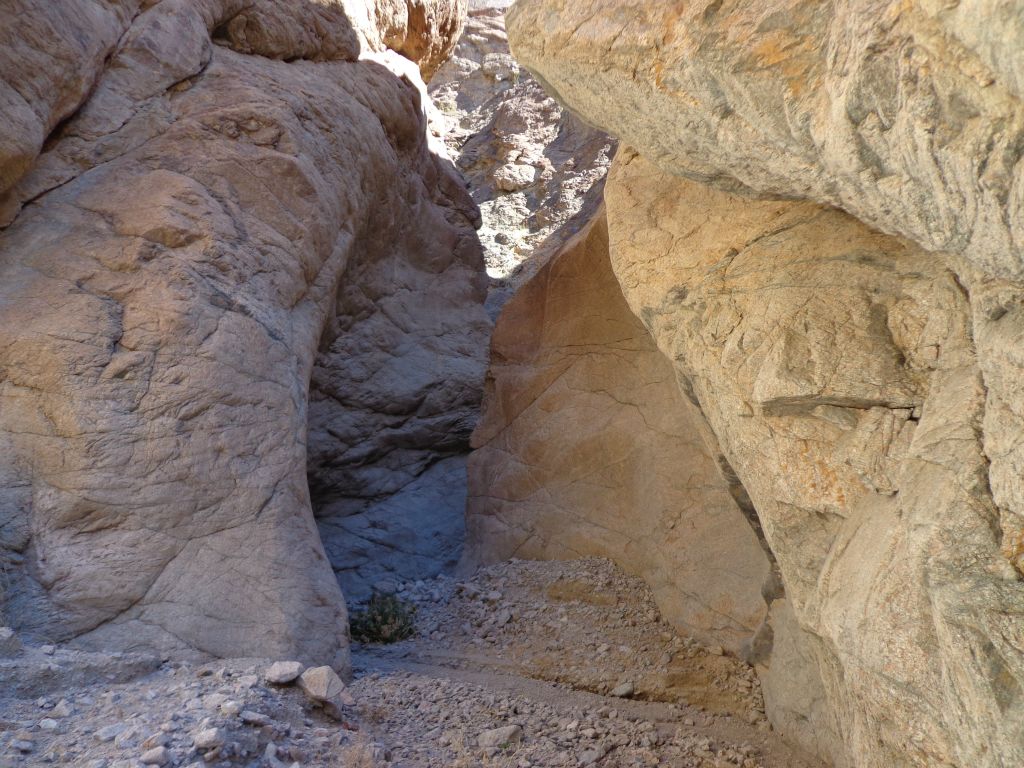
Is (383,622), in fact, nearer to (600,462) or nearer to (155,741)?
(600,462)

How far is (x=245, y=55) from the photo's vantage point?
6.25 metres

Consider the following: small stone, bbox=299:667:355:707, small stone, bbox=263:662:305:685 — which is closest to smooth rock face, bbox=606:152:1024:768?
small stone, bbox=299:667:355:707

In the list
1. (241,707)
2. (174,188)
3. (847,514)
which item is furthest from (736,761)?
(174,188)

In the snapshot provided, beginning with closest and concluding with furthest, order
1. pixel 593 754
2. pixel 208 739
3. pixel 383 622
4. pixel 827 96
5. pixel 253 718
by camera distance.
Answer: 1. pixel 827 96
2. pixel 208 739
3. pixel 253 718
4. pixel 593 754
5. pixel 383 622

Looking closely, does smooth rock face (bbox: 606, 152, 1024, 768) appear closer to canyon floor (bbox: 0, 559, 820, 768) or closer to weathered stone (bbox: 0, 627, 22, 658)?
canyon floor (bbox: 0, 559, 820, 768)

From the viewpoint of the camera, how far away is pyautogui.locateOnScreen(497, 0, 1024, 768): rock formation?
1917mm

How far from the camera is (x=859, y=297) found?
3107 millimetres

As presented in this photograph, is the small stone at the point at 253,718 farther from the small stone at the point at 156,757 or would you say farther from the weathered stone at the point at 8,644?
the weathered stone at the point at 8,644

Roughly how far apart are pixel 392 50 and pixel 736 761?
24.1 feet

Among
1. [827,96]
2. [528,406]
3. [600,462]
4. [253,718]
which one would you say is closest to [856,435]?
[827,96]

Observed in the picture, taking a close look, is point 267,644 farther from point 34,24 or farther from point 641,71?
point 34,24

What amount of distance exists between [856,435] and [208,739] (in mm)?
2763

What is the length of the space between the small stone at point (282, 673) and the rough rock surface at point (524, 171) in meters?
5.96

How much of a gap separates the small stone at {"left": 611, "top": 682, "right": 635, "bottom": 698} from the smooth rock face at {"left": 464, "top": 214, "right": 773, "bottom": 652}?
2.37 feet
